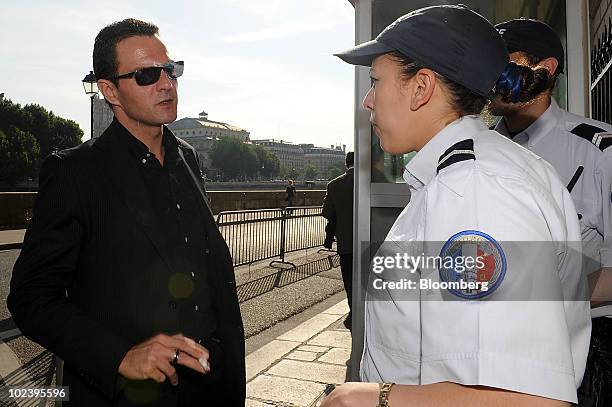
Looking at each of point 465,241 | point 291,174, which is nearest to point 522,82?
point 465,241

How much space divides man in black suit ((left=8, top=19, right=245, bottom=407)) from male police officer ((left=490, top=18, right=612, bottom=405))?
1.26 m

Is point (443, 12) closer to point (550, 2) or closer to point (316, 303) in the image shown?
point (550, 2)

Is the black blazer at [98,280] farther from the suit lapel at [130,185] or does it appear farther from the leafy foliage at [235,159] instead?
the leafy foliage at [235,159]

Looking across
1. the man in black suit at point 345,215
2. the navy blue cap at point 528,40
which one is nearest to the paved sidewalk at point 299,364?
the man in black suit at point 345,215

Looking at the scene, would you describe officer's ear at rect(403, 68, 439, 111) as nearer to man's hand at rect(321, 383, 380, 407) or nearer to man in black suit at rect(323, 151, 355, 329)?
man's hand at rect(321, 383, 380, 407)

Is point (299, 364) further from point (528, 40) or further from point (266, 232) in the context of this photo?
point (266, 232)

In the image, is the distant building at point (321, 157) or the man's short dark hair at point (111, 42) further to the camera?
the distant building at point (321, 157)

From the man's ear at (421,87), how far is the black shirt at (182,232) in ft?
4.04

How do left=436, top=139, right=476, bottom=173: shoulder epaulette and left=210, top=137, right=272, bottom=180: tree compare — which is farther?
left=210, top=137, right=272, bottom=180: tree

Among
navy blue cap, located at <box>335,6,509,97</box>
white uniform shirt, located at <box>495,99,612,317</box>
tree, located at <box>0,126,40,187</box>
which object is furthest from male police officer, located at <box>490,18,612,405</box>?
tree, located at <box>0,126,40,187</box>

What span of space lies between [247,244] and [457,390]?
10.1 meters

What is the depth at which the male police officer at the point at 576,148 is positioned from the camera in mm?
1928

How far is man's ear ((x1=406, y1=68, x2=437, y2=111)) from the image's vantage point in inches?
48.5

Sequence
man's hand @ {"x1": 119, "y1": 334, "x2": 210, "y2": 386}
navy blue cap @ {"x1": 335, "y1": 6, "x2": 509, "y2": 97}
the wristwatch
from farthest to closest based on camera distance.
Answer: man's hand @ {"x1": 119, "y1": 334, "x2": 210, "y2": 386}
navy blue cap @ {"x1": 335, "y1": 6, "x2": 509, "y2": 97}
the wristwatch
